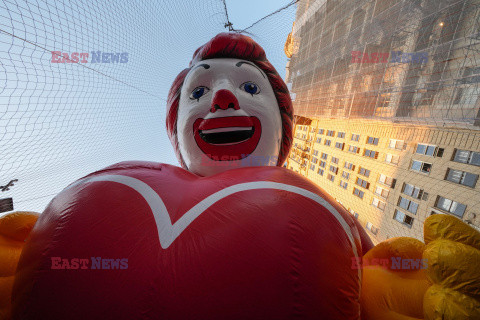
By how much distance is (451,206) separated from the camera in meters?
6.48

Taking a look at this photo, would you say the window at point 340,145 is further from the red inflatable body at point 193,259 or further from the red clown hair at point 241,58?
the red inflatable body at point 193,259

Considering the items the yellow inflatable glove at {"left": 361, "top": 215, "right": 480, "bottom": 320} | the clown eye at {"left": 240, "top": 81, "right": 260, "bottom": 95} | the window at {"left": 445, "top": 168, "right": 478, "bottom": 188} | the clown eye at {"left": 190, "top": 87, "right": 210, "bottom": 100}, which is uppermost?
the clown eye at {"left": 240, "top": 81, "right": 260, "bottom": 95}

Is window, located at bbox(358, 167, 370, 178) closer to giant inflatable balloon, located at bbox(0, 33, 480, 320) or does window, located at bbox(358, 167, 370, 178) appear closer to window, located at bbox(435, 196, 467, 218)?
window, located at bbox(435, 196, 467, 218)

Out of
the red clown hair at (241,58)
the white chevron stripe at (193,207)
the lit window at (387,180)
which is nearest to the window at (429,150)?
the lit window at (387,180)

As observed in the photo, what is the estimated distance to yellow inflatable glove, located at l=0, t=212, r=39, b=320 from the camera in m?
1.01

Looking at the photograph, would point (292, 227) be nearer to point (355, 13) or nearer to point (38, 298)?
point (38, 298)

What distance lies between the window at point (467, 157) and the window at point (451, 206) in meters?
1.34

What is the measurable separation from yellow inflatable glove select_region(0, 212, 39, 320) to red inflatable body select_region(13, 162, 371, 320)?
43cm

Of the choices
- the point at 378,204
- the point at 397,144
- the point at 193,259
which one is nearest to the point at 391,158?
the point at 397,144

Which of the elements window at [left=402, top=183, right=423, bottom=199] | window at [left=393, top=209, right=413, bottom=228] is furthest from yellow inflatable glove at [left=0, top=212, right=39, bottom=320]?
window at [left=393, top=209, right=413, bottom=228]

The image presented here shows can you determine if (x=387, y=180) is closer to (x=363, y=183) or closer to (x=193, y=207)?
(x=363, y=183)

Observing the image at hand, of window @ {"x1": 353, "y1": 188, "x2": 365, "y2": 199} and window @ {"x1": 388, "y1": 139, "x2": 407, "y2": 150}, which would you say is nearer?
window @ {"x1": 388, "y1": 139, "x2": 407, "y2": 150}

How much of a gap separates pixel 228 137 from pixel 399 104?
6674 mm

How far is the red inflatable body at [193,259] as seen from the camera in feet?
2.22
